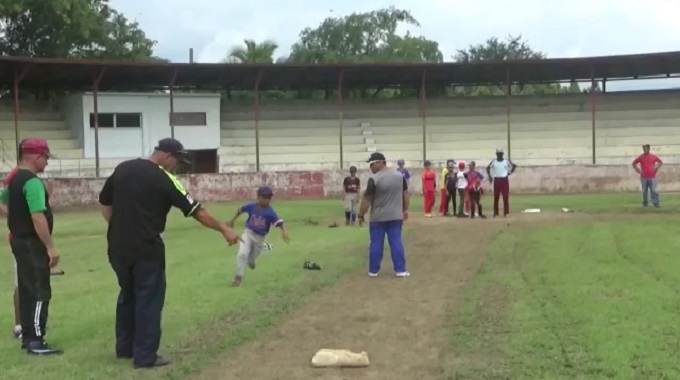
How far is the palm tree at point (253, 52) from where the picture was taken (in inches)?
2413

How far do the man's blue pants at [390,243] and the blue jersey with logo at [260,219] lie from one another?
4.55 feet

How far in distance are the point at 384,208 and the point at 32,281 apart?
18.0 ft

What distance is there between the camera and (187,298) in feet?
32.2

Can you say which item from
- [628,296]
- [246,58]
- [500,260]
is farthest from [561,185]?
[246,58]

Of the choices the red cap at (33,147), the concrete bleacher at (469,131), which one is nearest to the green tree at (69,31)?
the concrete bleacher at (469,131)

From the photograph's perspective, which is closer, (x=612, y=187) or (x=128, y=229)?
(x=128, y=229)

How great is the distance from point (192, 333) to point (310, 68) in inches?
1146

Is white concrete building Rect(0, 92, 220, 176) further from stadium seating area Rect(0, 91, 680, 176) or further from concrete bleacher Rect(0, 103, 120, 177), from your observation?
stadium seating area Rect(0, 91, 680, 176)

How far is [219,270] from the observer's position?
41.3 feet

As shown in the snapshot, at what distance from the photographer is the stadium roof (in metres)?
34.1

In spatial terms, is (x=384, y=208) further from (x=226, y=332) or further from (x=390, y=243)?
(x=226, y=332)

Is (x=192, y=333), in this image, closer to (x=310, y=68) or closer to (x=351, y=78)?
(x=310, y=68)

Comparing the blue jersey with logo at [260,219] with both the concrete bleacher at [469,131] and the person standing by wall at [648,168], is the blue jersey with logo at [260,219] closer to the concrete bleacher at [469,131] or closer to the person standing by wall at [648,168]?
the person standing by wall at [648,168]

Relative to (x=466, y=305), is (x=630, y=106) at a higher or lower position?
higher
